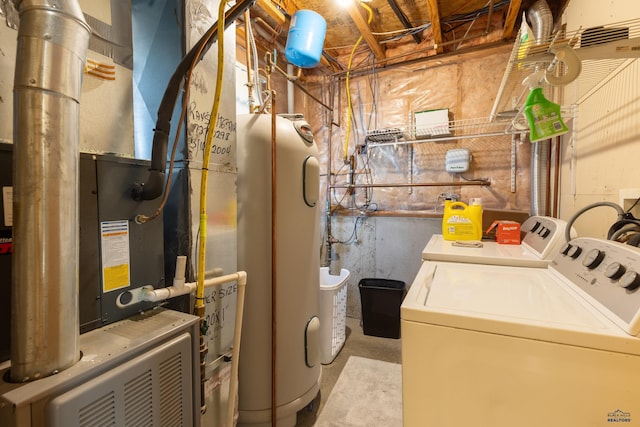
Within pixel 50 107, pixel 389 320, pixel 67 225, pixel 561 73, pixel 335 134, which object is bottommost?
pixel 389 320

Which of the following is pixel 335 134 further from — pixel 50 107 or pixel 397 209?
pixel 50 107

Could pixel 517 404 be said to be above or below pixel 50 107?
below

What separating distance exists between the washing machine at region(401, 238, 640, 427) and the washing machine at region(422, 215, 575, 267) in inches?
15.0

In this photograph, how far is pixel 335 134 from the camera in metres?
3.15

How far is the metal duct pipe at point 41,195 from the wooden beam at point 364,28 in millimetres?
1852

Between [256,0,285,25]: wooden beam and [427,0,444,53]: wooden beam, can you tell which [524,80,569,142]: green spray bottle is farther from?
[256,0,285,25]: wooden beam

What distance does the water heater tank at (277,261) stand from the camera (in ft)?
4.55

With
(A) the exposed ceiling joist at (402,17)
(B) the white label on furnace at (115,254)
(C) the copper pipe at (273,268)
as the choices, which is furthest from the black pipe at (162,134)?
(A) the exposed ceiling joist at (402,17)

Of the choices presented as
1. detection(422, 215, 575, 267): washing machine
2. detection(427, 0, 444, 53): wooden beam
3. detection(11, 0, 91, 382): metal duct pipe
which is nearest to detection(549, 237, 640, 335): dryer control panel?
detection(422, 215, 575, 267): washing machine

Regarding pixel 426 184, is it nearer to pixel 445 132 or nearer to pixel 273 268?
pixel 445 132

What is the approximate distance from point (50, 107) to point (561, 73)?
1.75 meters

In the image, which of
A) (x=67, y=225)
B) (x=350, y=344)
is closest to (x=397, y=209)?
(x=350, y=344)

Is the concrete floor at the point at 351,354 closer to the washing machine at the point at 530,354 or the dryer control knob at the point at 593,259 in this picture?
the washing machine at the point at 530,354

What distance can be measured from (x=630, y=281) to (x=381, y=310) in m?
2.06
